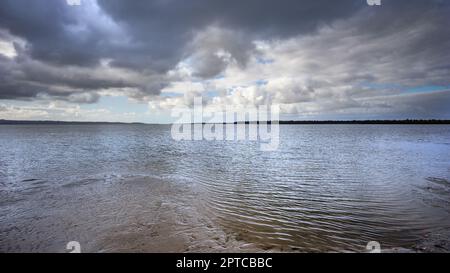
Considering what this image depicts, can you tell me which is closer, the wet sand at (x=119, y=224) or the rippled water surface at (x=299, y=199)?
the wet sand at (x=119, y=224)

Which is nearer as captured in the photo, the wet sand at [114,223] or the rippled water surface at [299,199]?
the wet sand at [114,223]

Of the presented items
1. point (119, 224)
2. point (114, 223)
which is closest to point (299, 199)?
point (119, 224)

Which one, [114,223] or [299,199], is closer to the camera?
[114,223]

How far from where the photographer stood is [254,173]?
575 inches

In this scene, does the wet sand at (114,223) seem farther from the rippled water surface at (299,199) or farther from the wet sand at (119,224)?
the rippled water surface at (299,199)

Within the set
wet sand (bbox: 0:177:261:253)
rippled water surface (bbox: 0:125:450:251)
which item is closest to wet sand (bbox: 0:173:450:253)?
wet sand (bbox: 0:177:261:253)

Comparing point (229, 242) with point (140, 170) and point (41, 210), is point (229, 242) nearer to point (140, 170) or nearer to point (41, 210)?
point (41, 210)

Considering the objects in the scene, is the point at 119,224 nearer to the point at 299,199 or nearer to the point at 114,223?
the point at 114,223

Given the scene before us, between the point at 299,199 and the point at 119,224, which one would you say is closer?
the point at 119,224

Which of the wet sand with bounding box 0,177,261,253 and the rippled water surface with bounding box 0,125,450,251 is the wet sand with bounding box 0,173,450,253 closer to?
the wet sand with bounding box 0,177,261,253

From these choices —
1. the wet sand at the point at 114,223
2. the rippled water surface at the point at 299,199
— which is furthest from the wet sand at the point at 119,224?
the rippled water surface at the point at 299,199

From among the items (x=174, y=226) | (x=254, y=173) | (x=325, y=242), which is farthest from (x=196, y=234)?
(x=254, y=173)
